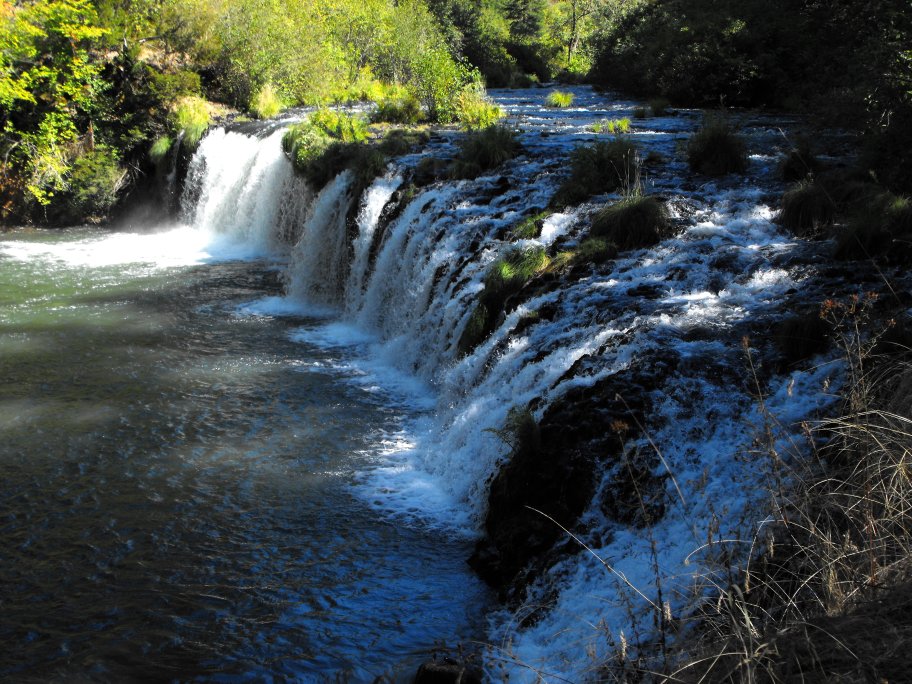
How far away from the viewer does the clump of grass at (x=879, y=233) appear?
771cm

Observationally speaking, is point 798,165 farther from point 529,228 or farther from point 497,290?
point 497,290

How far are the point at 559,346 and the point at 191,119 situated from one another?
15.7m

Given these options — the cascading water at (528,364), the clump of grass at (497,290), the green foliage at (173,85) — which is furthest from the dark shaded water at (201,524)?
the green foliage at (173,85)

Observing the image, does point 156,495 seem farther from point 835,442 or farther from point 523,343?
point 835,442

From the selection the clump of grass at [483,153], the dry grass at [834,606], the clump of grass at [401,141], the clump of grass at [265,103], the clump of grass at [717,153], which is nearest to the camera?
the dry grass at [834,606]

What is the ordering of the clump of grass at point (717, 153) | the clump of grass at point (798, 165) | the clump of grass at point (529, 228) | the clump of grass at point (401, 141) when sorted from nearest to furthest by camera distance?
1. the clump of grass at point (529, 228)
2. the clump of grass at point (798, 165)
3. the clump of grass at point (717, 153)
4. the clump of grass at point (401, 141)

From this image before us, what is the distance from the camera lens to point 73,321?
12.2 m

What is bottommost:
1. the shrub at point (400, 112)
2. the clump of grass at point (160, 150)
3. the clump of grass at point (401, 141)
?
the clump of grass at point (401, 141)

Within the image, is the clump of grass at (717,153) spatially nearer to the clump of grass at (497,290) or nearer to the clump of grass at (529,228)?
the clump of grass at (529,228)

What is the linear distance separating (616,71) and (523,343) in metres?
21.6

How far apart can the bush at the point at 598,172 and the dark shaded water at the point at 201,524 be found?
3847mm

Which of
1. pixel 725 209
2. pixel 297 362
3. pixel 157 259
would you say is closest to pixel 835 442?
pixel 725 209

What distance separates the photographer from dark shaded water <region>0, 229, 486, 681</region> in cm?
527

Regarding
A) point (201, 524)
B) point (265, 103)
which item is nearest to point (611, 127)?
point (265, 103)
